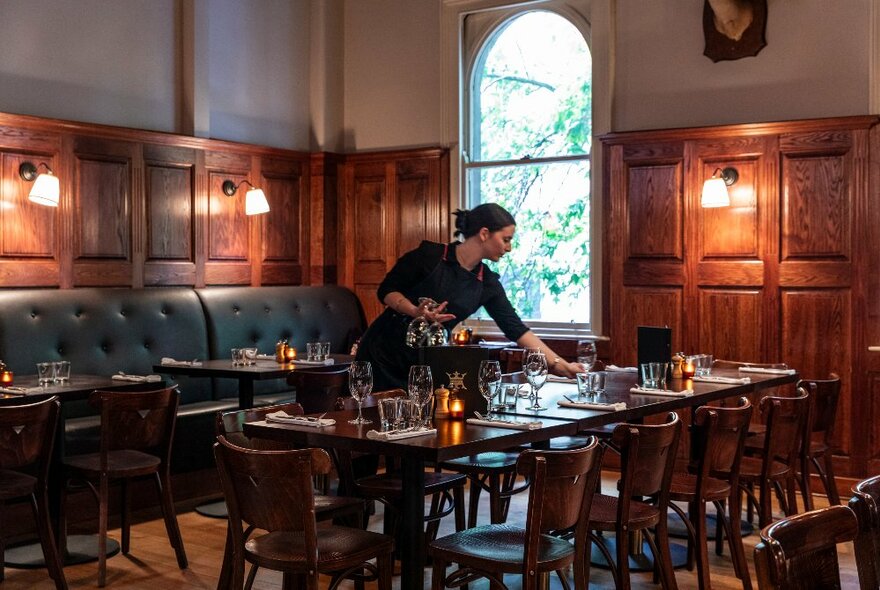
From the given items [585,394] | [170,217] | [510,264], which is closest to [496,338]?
[510,264]

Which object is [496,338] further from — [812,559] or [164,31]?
[812,559]

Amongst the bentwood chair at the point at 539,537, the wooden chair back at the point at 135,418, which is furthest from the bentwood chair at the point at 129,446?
the bentwood chair at the point at 539,537

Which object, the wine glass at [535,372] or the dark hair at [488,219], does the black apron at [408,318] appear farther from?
the wine glass at [535,372]

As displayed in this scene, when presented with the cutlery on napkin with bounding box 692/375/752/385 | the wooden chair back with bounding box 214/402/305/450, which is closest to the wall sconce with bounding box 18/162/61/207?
the wooden chair back with bounding box 214/402/305/450

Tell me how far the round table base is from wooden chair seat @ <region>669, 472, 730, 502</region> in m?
2.76

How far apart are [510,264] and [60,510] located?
416cm

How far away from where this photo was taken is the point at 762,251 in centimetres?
696

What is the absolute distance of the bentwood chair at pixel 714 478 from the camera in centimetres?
426

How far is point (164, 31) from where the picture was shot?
302 inches

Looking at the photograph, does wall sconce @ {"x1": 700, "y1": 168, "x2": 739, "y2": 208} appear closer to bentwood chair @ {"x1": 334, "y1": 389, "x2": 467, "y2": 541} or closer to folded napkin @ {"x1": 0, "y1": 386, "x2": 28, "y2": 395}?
bentwood chair @ {"x1": 334, "y1": 389, "x2": 467, "y2": 541}

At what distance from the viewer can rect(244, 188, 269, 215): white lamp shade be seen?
7.85 meters

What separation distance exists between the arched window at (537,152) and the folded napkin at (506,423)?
418 cm

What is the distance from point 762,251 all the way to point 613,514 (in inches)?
142

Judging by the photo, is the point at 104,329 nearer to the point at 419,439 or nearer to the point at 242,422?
the point at 242,422
